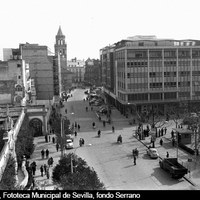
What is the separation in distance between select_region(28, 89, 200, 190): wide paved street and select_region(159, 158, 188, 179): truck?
1.52ft

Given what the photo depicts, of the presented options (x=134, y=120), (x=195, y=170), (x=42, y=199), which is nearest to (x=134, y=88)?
(x=134, y=120)

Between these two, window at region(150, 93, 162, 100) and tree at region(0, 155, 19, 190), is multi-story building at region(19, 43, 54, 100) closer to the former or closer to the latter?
window at region(150, 93, 162, 100)

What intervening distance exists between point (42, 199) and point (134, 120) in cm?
4744

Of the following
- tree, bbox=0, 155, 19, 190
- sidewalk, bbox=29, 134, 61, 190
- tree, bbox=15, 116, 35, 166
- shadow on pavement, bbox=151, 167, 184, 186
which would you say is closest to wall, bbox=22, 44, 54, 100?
sidewalk, bbox=29, 134, 61, 190

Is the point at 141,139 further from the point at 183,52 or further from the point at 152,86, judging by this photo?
the point at 183,52

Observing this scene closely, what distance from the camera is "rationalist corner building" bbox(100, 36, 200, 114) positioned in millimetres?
65375

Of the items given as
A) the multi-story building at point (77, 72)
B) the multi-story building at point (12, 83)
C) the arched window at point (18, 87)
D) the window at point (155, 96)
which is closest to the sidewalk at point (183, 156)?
the window at point (155, 96)

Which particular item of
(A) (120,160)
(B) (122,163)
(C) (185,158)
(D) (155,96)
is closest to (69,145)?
(A) (120,160)

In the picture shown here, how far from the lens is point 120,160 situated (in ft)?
120

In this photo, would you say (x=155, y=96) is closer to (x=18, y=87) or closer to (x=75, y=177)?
(x=18, y=87)

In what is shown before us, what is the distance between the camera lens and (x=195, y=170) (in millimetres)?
32094

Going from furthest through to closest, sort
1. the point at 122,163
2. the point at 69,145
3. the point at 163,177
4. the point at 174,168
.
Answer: the point at 69,145 < the point at 122,163 < the point at 163,177 < the point at 174,168

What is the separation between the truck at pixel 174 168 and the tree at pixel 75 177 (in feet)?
26.5

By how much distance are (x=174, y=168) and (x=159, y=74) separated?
38.6 meters
